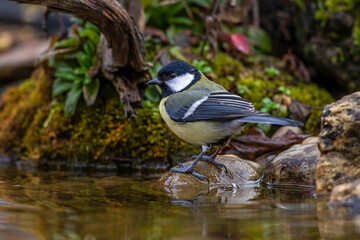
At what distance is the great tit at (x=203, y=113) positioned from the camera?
335cm

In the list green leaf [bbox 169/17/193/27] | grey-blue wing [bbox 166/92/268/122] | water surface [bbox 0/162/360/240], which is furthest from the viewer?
green leaf [bbox 169/17/193/27]

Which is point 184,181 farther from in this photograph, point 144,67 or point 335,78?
point 335,78

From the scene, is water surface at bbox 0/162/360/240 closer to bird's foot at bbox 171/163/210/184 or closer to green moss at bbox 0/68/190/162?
bird's foot at bbox 171/163/210/184

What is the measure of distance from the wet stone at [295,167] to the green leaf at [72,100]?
A: 2.58 meters

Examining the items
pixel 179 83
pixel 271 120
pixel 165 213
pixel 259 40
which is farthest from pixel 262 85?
pixel 165 213

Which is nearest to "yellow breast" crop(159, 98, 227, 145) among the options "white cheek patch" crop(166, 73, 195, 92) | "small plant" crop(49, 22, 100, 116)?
"white cheek patch" crop(166, 73, 195, 92)

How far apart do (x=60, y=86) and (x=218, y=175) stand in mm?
2623

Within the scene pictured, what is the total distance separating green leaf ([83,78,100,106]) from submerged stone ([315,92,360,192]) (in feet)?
9.69

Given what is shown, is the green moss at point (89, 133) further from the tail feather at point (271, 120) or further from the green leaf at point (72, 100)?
the tail feather at point (271, 120)

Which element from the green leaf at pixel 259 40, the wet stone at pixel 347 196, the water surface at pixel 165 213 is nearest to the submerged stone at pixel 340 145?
the water surface at pixel 165 213

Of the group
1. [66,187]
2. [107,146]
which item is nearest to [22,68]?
[107,146]

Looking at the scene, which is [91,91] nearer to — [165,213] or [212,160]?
[212,160]

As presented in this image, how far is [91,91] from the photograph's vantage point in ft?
16.4

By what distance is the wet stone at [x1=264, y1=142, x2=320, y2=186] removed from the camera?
11.2ft
